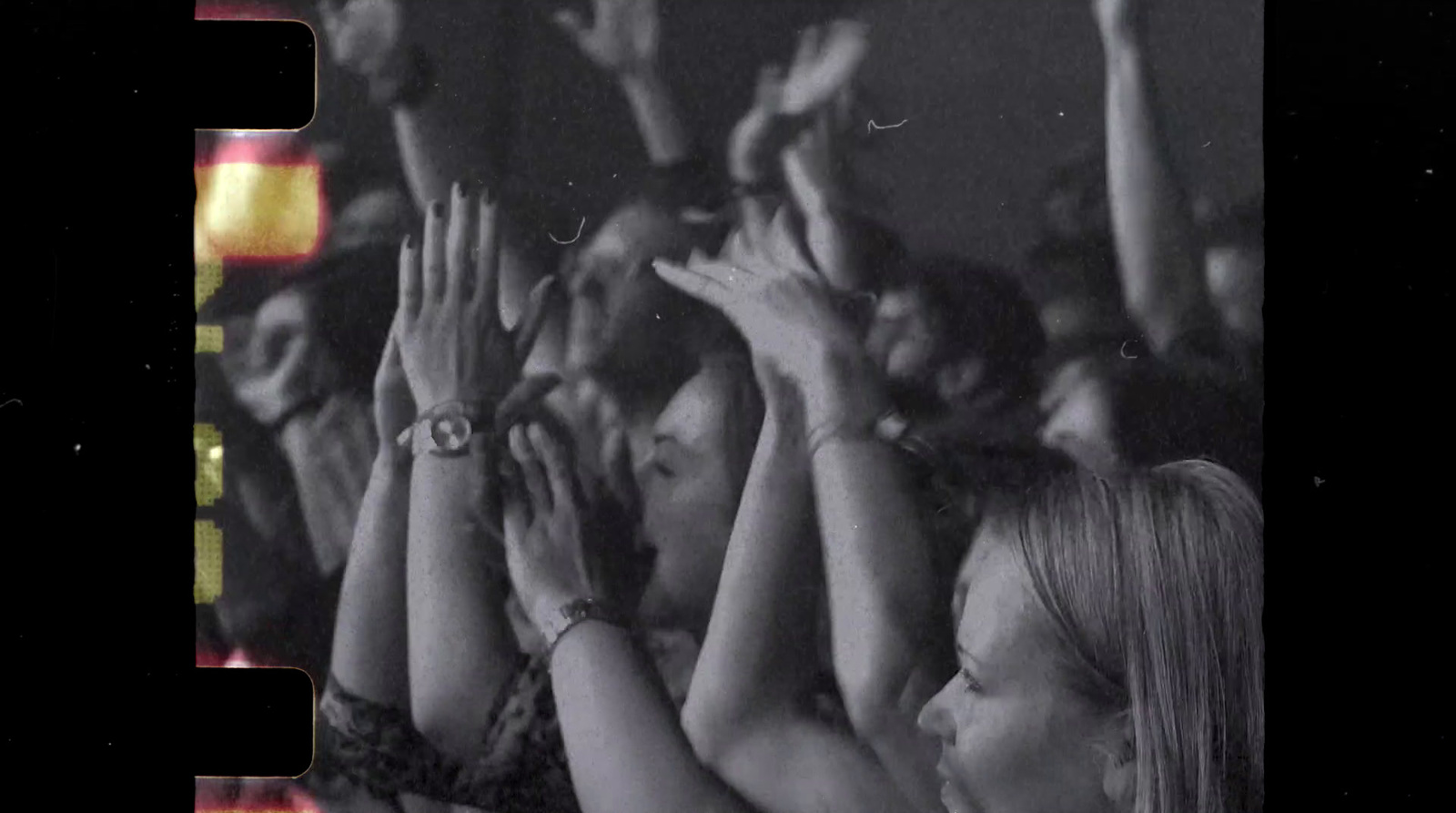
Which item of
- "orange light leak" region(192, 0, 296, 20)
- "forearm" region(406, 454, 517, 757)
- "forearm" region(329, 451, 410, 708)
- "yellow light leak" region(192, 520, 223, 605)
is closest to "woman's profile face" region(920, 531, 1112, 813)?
"forearm" region(406, 454, 517, 757)

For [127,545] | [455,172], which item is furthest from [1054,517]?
[127,545]

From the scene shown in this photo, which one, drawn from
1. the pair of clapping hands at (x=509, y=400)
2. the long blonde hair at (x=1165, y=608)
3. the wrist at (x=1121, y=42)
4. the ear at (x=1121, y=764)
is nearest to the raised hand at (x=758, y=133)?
the pair of clapping hands at (x=509, y=400)

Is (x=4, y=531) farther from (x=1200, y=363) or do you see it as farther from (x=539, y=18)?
(x=1200, y=363)

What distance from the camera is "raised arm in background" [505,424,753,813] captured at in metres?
1.12

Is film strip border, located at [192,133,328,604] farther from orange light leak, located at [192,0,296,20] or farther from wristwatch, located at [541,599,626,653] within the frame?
wristwatch, located at [541,599,626,653]

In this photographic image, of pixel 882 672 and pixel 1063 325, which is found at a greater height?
pixel 1063 325

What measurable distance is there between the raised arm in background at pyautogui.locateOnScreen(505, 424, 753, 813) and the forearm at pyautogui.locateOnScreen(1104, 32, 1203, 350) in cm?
63

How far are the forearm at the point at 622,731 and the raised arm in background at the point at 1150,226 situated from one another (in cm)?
66

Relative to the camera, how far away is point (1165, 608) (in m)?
1.10

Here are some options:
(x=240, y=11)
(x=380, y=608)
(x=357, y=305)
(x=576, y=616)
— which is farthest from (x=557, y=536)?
(x=240, y=11)

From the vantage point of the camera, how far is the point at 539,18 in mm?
1153

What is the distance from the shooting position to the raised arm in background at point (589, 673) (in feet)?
3.66

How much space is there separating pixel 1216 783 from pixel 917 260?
0.64m

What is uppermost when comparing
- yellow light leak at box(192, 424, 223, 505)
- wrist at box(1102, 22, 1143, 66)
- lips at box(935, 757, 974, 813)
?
wrist at box(1102, 22, 1143, 66)
